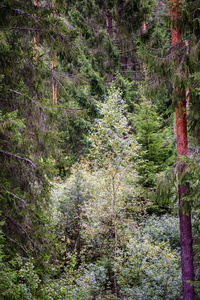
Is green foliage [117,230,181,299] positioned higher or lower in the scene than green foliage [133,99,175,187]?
lower

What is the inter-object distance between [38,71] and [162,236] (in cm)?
600

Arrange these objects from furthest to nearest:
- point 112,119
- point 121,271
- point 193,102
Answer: point 112,119, point 121,271, point 193,102

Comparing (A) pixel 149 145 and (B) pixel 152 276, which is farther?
(A) pixel 149 145

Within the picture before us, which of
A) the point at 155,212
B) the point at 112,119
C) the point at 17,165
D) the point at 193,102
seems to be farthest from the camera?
the point at 155,212

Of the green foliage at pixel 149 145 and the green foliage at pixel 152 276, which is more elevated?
the green foliage at pixel 149 145

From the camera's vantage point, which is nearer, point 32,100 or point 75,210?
point 32,100

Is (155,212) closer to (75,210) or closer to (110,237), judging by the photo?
(110,237)

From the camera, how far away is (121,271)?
6027 millimetres

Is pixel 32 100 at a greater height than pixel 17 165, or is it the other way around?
pixel 32 100

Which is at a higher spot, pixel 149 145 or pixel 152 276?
pixel 149 145

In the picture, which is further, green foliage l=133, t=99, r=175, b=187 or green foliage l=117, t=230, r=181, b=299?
green foliage l=133, t=99, r=175, b=187

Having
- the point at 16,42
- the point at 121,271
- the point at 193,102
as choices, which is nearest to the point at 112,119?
the point at 193,102

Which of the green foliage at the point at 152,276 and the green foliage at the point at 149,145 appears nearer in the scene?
the green foliage at the point at 152,276

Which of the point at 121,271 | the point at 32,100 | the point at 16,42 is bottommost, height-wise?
the point at 121,271
